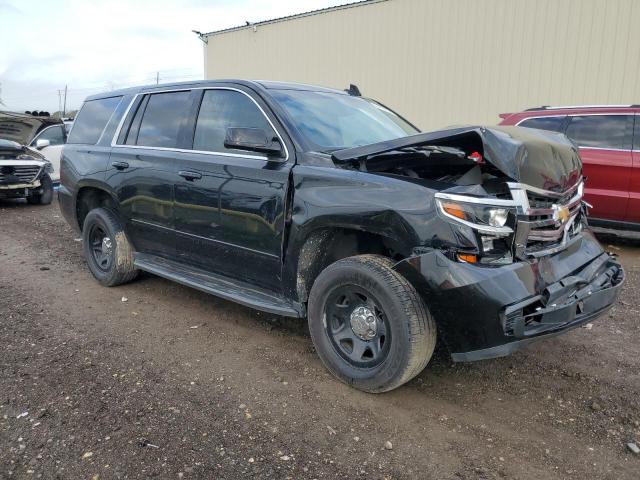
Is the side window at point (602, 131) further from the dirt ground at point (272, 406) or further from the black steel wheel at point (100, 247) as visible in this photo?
the black steel wheel at point (100, 247)

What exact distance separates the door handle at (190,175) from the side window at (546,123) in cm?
464

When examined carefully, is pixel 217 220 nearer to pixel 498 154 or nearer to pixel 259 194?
pixel 259 194

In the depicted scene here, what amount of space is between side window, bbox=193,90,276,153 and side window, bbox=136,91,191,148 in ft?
0.78

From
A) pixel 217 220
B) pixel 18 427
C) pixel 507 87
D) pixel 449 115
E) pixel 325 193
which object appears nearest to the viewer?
pixel 18 427

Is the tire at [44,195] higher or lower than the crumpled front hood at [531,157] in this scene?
lower

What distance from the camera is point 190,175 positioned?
4020mm

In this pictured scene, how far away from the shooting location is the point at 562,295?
2.80 metres

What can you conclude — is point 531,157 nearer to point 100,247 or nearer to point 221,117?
point 221,117

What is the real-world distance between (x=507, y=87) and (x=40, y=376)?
10857mm

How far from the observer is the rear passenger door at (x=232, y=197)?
3.50m

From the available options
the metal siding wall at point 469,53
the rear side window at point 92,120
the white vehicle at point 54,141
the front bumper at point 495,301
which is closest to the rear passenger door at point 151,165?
the rear side window at point 92,120

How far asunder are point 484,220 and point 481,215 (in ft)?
0.10

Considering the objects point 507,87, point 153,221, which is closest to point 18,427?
point 153,221

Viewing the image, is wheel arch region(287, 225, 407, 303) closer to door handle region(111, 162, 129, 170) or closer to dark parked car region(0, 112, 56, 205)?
door handle region(111, 162, 129, 170)
